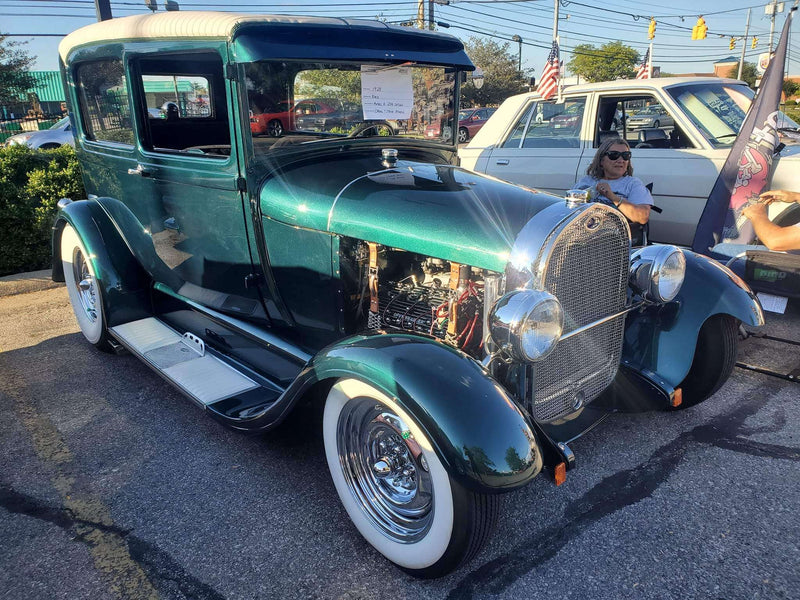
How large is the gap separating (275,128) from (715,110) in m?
4.24

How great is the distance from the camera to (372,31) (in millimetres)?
2820

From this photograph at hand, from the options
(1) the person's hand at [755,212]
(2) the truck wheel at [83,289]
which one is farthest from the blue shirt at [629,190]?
(2) the truck wheel at [83,289]

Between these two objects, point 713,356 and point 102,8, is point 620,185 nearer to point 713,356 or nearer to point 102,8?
point 713,356

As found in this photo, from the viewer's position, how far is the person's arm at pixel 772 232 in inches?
151

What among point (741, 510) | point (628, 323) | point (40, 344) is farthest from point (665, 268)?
point (40, 344)

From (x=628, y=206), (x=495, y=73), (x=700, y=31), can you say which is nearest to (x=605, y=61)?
(x=495, y=73)

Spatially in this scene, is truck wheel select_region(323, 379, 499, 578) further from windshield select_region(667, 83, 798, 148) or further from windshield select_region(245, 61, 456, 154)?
windshield select_region(667, 83, 798, 148)

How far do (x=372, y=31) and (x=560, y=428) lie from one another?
2034 millimetres

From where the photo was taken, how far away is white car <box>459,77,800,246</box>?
16.2ft

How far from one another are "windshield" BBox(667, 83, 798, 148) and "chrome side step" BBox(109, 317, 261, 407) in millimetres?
4405

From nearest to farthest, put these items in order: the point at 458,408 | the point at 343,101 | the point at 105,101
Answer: the point at 458,408 → the point at 343,101 → the point at 105,101

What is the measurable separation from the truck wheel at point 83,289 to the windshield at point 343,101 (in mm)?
1734

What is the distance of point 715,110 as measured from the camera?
5.20 m

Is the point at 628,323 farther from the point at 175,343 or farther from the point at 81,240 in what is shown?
the point at 81,240
